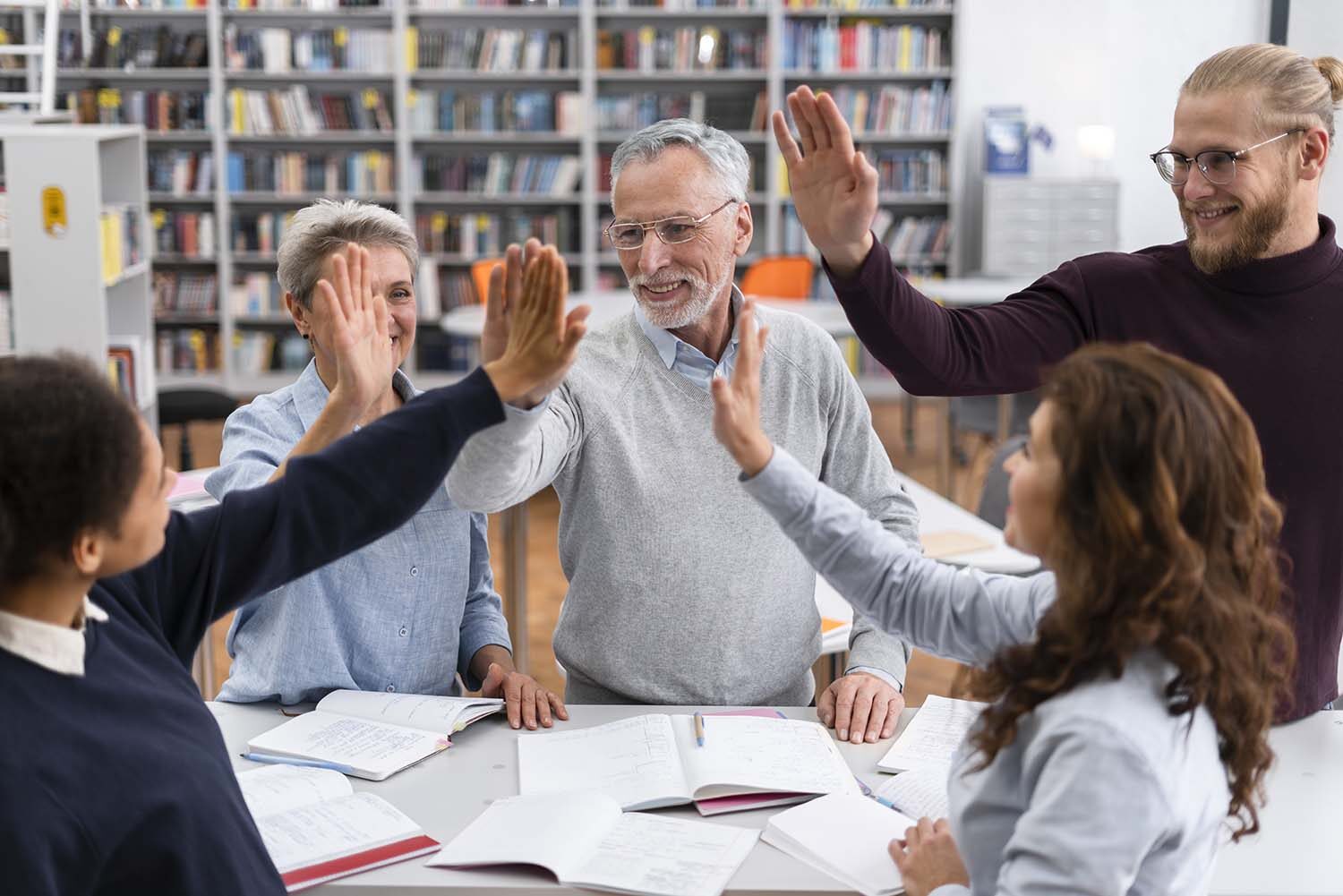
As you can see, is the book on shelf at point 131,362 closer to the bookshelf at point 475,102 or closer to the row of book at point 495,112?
the bookshelf at point 475,102

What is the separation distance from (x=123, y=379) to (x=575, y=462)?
144 inches

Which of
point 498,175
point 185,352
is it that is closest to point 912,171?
point 498,175

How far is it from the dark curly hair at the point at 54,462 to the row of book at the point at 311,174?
277 inches

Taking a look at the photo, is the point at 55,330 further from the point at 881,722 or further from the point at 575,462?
the point at 881,722

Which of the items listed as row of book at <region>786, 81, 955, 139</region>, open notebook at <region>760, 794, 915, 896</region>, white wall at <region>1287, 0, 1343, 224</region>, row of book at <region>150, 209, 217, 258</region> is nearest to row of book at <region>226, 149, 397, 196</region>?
row of book at <region>150, 209, 217, 258</region>

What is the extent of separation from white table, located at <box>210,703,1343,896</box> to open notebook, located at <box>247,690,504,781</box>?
20 millimetres

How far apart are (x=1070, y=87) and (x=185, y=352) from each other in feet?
18.5

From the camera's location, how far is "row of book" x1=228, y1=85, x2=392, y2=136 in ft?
25.7

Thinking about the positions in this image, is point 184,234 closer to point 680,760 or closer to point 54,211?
point 54,211

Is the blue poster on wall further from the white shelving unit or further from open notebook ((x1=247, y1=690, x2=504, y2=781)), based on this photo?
open notebook ((x1=247, y1=690, x2=504, y2=781))

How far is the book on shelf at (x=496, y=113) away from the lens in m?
7.88

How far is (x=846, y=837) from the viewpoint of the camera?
1.47 meters

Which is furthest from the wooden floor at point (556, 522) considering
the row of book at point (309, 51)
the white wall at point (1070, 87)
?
the row of book at point (309, 51)

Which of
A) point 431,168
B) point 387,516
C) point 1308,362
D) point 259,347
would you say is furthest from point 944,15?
point 387,516
